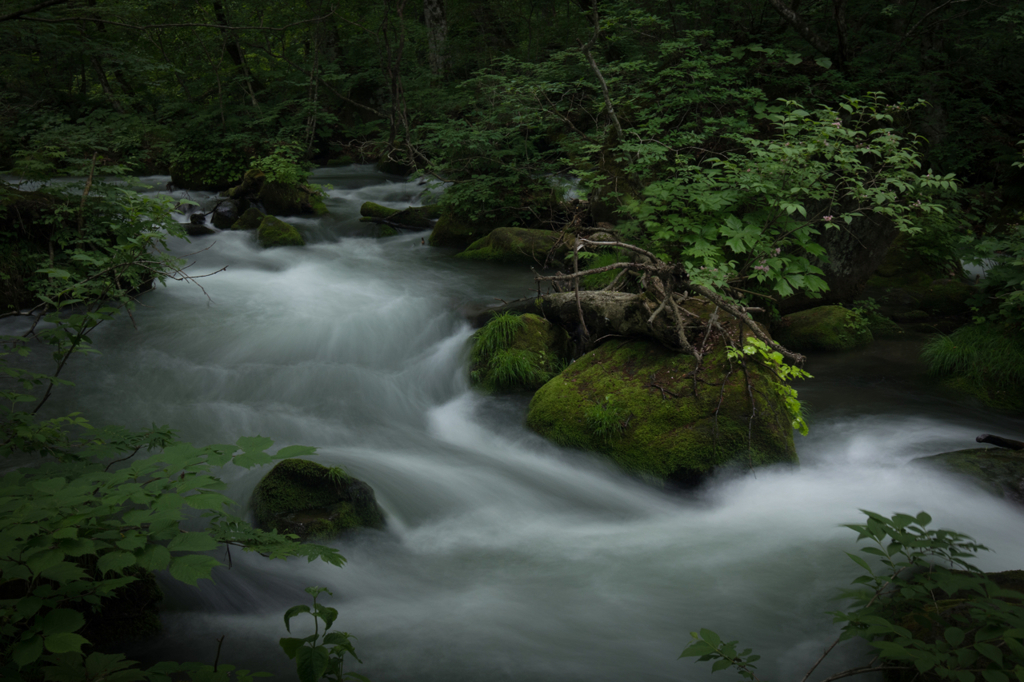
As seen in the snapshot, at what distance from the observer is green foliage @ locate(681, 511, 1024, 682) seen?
1.70m

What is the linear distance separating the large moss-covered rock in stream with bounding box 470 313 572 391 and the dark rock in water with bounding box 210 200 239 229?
23.6 ft

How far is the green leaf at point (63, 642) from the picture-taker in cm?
149

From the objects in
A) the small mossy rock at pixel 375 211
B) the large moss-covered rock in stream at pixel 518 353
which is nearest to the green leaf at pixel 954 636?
the large moss-covered rock in stream at pixel 518 353

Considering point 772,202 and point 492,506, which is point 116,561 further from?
point 772,202

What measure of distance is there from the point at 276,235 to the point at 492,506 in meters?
7.72

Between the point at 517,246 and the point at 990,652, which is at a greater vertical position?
the point at 517,246

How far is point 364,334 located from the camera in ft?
23.2

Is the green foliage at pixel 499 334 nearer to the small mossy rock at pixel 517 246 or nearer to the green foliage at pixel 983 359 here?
the small mossy rock at pixel 517 246

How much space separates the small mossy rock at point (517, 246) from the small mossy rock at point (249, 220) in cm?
456

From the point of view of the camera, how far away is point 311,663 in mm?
1833

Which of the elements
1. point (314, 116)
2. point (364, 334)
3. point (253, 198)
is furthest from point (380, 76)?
point (364, 334)

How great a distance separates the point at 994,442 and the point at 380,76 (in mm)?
15803

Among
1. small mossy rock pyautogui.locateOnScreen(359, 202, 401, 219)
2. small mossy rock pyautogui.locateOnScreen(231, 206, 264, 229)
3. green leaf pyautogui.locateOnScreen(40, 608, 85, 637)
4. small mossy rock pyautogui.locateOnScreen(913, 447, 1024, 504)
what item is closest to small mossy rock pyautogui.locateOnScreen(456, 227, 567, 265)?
small mossy rock pyautogui.locateOnScreen(359, 202, 401, 219)

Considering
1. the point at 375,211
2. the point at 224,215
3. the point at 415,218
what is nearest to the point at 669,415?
the point at 415,218
